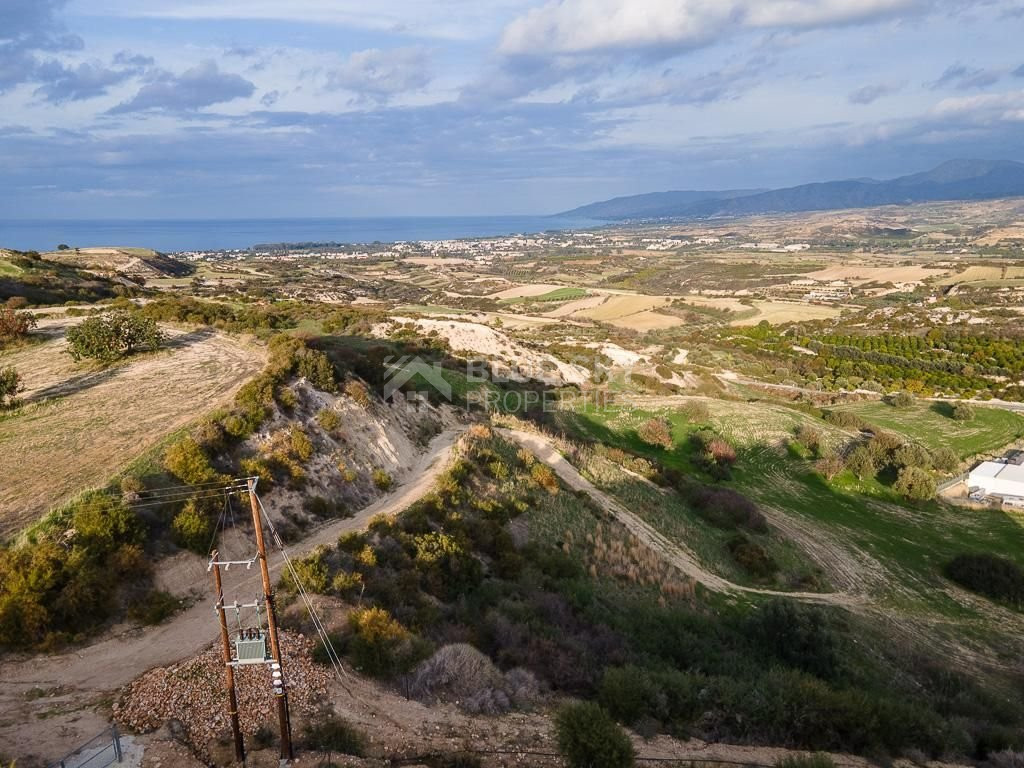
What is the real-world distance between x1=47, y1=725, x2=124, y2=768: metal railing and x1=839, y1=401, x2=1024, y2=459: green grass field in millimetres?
44971

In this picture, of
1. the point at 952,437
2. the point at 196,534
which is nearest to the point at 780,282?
the point at 952,437

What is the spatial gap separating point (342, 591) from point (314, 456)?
273 inches

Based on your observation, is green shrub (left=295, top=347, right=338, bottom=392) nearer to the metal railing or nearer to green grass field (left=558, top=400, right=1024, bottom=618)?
green grass field (left=558, top=400, right=1024, bottom=618)

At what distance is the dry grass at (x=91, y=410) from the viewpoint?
15.2m

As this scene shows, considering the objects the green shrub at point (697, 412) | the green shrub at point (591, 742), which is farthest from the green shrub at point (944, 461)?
the green shrub at point (591, 742)

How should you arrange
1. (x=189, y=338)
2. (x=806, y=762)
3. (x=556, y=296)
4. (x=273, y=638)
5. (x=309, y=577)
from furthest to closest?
(x=556, y=296)
(x=189, y=338)
(x=309, y=577)
(x=806, y=762)
(x=273, y=638)

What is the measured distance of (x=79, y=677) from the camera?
10.9 metres

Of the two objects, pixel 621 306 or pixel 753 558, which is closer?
pixel 753 558

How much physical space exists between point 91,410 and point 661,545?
20.8 m

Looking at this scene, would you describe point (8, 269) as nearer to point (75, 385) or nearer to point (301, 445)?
point (75, 385)

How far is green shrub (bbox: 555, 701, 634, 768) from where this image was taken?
9320 mm

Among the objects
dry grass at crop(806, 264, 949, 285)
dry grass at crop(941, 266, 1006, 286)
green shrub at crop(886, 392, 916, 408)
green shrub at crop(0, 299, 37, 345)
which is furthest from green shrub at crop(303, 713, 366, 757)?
dry grass at crop(806, 264, 949, 285)

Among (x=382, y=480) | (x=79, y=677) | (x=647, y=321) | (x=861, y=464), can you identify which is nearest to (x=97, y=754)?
(x=79, y=677)

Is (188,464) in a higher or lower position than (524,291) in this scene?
lower
